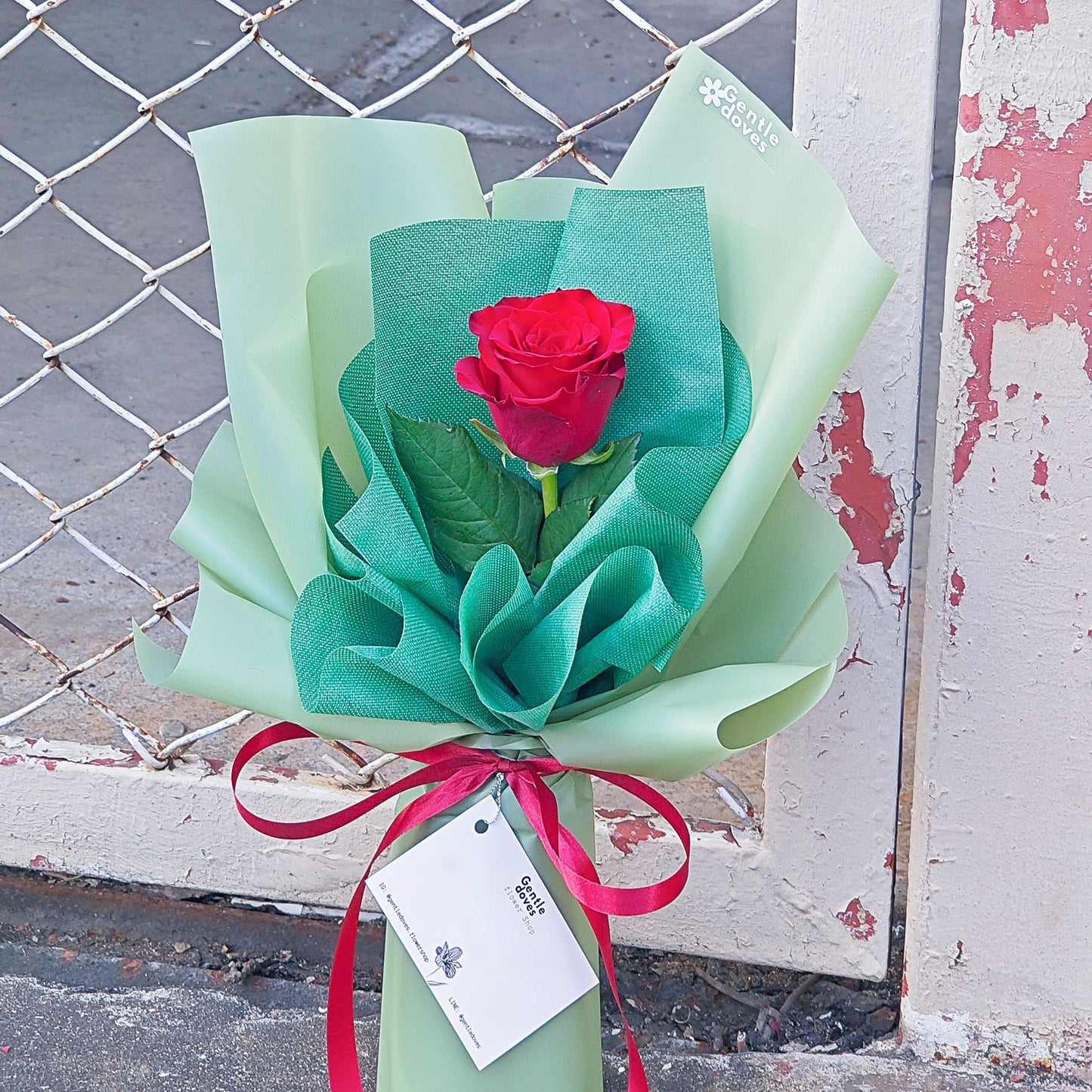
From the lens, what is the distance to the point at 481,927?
70 centimetres

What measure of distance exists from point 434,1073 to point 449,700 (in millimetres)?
222

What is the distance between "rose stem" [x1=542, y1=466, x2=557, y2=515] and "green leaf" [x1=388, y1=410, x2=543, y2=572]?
0.04 feet

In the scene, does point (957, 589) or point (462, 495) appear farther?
point (957, 589)

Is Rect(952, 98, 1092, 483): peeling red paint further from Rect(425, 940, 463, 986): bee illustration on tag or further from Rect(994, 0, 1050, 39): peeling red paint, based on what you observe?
Rect(425, 940, 463, 986): bee illustration on tag

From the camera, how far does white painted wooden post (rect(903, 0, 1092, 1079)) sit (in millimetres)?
772

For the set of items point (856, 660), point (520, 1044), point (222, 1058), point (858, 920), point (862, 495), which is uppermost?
point (862, 495)

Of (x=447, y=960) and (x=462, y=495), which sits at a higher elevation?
(x=462, y=495)

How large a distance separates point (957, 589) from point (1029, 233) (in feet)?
0.76

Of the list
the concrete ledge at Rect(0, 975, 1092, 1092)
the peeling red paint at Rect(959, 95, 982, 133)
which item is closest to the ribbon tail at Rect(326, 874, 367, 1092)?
the concrete ledge at Rect(0, 975, 1092, 1092)

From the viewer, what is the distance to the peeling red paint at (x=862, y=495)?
861 millimetres

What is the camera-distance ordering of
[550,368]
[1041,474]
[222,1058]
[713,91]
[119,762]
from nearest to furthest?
1. [550,368]
2. [713,91]
3. [1041,474]
4. [222,1058]
5. [119,762]

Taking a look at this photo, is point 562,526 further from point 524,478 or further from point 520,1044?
point 520,1044

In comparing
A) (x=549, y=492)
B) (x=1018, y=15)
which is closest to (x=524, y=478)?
(x=549, y=492)

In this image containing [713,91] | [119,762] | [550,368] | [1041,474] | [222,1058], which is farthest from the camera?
[119,762]
